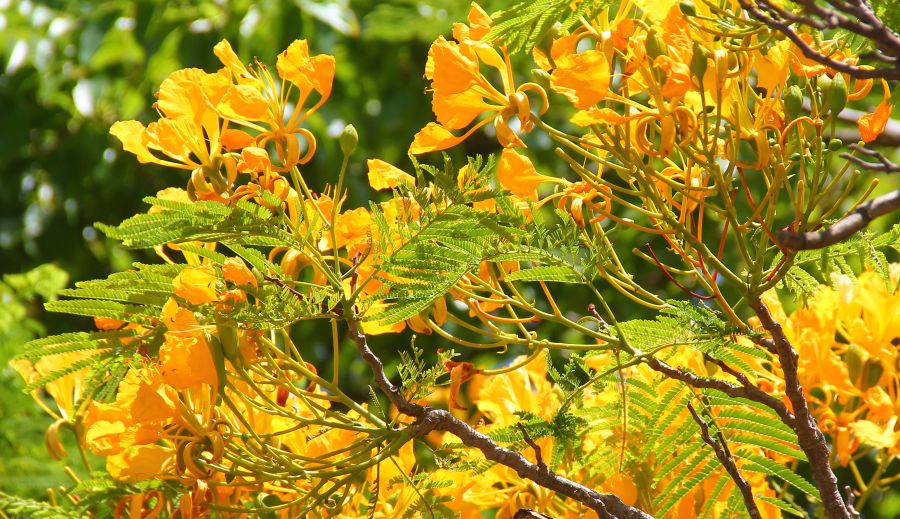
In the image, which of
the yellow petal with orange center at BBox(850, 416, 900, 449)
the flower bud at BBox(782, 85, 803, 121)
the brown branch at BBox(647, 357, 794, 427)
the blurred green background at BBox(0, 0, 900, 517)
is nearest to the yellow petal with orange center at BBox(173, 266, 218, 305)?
the brown branch at BBox(647, 357, 794, 427)

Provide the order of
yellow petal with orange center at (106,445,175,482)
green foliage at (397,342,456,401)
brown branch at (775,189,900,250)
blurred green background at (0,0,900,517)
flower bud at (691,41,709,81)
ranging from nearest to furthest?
brown branch at (775,189,900,250), flower bud at (691,41,709,81), green foliage at (397,342,456,401), yellow petal with orange center at (106,445,175,482), blurred green background at (0,0,900,517)

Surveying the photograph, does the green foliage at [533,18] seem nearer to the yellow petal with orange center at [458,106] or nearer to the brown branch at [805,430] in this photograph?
the yellow petal with orange center at [458,106]

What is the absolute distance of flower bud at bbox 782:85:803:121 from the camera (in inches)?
30.3

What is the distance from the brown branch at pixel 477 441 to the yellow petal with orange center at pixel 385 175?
0.14 metres

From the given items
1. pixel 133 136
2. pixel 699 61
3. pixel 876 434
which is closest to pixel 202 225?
pixel 133 136

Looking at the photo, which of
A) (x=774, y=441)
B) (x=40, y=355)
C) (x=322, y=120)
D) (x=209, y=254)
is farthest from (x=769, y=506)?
(x=322, y=120)

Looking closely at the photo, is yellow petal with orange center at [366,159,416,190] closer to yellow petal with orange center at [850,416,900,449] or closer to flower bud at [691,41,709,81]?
flower bud at [691,41,709,81]

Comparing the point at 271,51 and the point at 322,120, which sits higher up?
the point at 271,51

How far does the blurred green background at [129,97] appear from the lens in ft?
9.20

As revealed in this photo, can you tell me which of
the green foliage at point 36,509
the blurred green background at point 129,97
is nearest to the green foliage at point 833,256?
the green foliage at point 36,509

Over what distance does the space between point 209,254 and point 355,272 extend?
0.40ft

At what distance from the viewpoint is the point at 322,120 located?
111 inches

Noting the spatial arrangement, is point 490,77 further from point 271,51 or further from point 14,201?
point 14,201

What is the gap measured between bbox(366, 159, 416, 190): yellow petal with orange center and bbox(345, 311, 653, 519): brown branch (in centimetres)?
14
